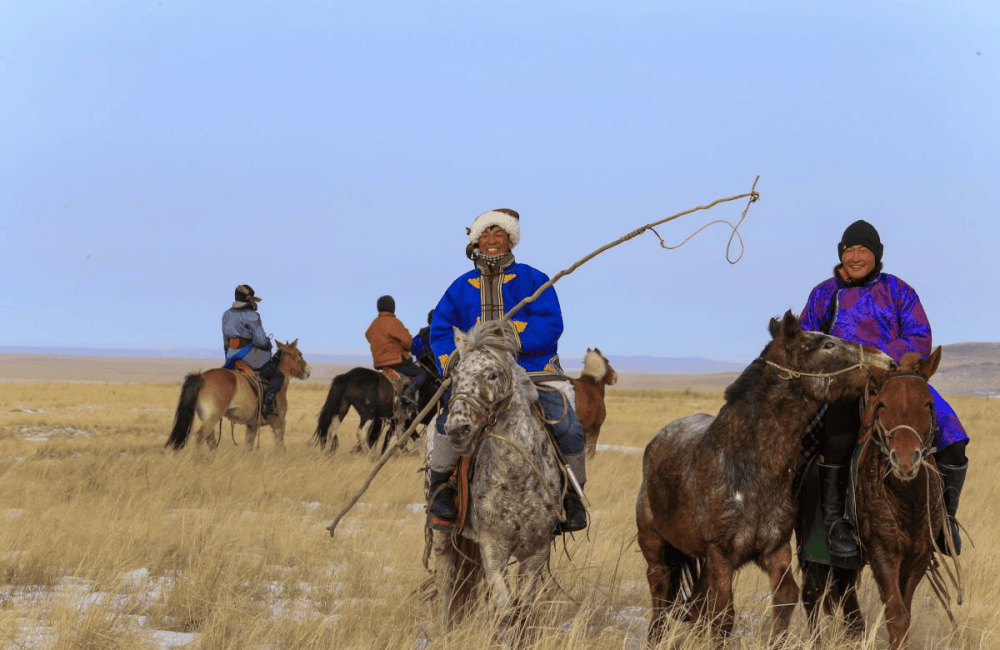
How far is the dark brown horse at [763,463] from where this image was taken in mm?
4738

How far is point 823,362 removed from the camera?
4.77 m

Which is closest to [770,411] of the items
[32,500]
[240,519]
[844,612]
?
[844,612]

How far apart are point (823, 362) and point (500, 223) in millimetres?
2059

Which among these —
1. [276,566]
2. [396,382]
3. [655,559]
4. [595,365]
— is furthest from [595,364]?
[655,559]

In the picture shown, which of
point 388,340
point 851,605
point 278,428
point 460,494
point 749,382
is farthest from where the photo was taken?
point 278,428

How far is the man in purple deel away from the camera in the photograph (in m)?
5.18

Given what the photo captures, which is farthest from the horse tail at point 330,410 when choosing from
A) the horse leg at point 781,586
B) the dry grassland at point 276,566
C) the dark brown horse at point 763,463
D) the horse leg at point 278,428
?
the horse leg at point 781,586

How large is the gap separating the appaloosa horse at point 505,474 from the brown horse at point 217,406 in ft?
32.6

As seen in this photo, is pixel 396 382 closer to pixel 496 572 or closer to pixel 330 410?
pixel 330 410

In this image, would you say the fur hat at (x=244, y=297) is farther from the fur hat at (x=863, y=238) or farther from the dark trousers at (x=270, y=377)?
the fur hat at (x=863, y=238)

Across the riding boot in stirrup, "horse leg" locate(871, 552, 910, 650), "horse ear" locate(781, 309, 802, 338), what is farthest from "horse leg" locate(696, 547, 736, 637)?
the riding boot in stirrup

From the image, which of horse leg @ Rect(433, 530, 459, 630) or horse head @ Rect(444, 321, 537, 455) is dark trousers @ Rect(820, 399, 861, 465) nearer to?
horse head @ Rect(444, 321, 537, 455)

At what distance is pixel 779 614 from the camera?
4812mm

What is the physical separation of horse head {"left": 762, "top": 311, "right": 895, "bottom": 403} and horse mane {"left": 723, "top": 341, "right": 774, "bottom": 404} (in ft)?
0.36
